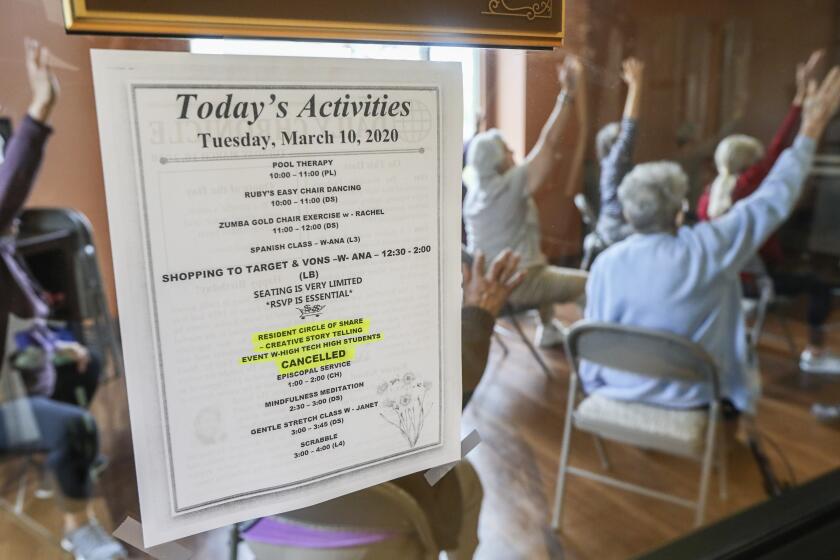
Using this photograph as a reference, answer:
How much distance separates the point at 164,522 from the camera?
0.43 meters

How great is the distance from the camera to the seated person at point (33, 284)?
431mm

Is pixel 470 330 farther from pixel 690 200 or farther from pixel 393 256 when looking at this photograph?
pixel 690 200

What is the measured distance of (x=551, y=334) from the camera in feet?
3.74

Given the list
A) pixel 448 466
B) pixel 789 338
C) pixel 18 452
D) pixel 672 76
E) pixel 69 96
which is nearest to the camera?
pixel 69 96

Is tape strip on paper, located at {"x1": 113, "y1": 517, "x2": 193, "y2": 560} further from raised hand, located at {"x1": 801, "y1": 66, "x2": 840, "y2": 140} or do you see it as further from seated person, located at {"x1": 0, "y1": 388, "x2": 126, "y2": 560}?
raised hand, located at {"x1": 801, "y1": 66, "x2": 840, "y2": 140}

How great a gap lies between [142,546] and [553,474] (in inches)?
37.8

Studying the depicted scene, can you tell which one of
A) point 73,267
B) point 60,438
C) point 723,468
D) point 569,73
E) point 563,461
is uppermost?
point 569,73

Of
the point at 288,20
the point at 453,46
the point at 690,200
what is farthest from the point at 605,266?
the point at 288,20

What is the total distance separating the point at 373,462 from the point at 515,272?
0.98 feet

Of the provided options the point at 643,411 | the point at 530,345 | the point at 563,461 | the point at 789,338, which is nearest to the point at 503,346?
the point at 530,345

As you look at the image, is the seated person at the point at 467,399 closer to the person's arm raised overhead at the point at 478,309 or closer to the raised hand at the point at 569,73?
the person's arm raised overhead at the point at 478,309

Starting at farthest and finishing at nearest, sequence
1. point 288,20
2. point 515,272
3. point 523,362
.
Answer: point 523,362 < point 515,272 < point 288,20

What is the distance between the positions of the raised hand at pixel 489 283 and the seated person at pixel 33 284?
A: 1.19ft

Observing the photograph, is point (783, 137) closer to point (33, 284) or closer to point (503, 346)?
point (503, 346)
